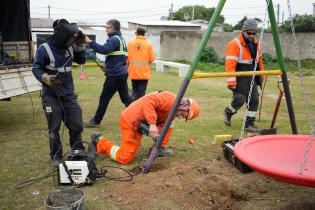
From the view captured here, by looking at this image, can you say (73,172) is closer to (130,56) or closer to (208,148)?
(208,148)

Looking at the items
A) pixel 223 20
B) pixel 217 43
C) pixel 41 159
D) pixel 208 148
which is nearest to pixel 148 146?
pixel 208 148

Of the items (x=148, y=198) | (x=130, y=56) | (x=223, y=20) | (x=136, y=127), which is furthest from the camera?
(x=223, y=20)

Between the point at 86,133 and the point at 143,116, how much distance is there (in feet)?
6.58

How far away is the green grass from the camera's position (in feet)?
13.6

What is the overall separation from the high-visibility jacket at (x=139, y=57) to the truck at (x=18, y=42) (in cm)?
191

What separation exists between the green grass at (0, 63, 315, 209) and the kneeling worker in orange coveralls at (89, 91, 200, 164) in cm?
17

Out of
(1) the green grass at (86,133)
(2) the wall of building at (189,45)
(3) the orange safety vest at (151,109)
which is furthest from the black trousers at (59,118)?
(2) the wall of building at (189,45)

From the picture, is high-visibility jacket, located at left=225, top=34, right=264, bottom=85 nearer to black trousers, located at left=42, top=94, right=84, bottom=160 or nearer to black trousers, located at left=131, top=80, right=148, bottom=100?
black trousers, located at left=131, top=80, right=148, bottom=100

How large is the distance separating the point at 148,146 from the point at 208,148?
93 centimetres

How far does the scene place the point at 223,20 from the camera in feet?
214

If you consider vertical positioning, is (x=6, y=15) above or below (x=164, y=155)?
above

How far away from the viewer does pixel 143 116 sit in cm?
491

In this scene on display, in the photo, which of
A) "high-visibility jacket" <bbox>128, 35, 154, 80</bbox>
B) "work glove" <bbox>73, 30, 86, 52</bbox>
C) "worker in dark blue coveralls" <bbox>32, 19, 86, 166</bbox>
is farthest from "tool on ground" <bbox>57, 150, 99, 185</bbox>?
"high-visibility jacket" <bbox>128, 35, 154, 80</bbox>

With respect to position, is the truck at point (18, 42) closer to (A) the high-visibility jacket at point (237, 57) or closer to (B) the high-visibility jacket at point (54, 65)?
(B) the high-visibility jacket at point (54, 65)
